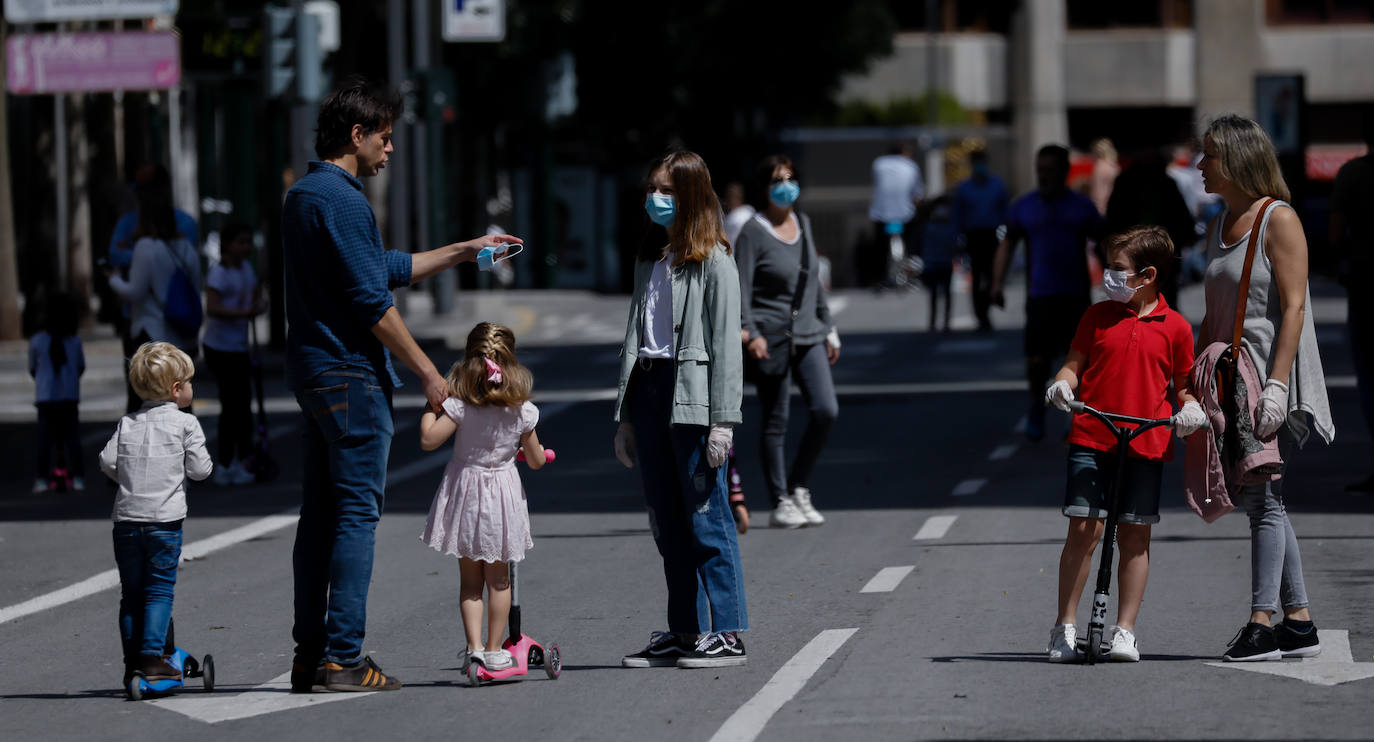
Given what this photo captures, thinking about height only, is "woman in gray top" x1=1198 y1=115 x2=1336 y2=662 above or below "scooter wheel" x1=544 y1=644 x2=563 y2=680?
above

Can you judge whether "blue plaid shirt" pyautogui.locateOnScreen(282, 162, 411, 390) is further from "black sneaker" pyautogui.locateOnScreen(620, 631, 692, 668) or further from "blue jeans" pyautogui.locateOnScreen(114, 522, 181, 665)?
"black sneaker" pyautogui.locateOnScreen(620, 631, 692, 668)

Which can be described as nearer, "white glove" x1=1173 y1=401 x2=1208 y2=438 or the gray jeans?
"white glove" x1=1173 y1=401 x2=1208 y2=438

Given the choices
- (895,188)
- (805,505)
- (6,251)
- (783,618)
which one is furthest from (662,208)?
(895,188)

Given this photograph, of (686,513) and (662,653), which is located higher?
(686,513)

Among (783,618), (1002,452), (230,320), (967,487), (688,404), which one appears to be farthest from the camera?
(1002,452)

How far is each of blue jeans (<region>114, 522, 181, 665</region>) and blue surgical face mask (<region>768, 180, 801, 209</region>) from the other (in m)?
4.29

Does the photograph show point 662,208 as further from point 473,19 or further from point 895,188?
point 895,188

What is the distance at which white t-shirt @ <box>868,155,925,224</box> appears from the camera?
30281 millimetres

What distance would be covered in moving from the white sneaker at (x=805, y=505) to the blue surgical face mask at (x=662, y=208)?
3941 mm

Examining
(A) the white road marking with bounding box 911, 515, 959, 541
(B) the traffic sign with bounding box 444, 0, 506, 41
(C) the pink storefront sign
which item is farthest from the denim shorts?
(B) the traffic sign with bounding box 444, 0, 506, 41

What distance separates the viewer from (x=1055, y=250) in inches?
553

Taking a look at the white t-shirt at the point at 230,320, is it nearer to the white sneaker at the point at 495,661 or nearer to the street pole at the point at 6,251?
the white sneaker at the point at 495,661

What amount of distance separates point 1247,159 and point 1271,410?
33.1 inches

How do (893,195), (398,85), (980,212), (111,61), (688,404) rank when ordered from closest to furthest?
(688,404)
(111,61)
(980,212)
(398,85)
(893,195)
